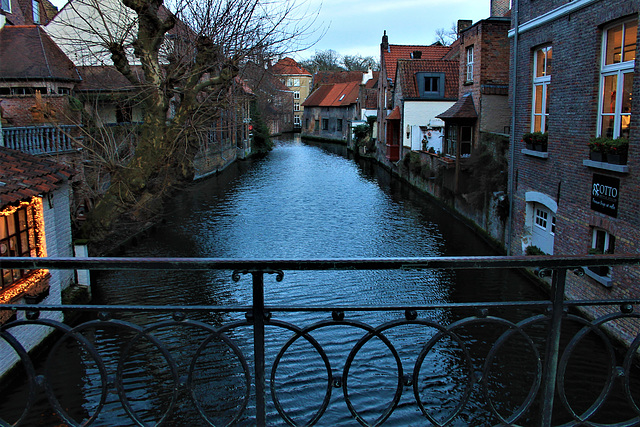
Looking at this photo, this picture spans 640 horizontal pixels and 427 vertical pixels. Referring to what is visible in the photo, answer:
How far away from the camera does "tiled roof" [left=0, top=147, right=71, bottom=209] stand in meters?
7.87

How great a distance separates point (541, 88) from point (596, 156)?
3.27m

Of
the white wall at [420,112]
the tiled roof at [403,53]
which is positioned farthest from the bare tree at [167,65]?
the tiled roof at [403,53]

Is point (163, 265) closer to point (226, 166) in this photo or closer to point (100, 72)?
point (100, 72)

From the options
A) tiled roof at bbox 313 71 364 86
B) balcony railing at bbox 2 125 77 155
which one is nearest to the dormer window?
balcony railing at bbox 2 125 77 155

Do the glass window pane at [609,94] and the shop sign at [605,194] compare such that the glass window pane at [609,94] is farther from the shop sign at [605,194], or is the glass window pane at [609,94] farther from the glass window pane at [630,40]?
the shop sign at [605,194]

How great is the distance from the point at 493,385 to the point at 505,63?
13877mm

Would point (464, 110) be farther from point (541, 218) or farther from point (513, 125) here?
point (541, 218)

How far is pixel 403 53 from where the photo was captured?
38562mm

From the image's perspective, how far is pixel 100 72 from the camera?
2666cm

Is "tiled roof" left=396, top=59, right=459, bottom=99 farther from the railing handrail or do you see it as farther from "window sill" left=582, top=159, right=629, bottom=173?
the railing handrail

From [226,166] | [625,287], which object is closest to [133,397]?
[625,287]

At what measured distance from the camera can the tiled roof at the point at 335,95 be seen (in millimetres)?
60594

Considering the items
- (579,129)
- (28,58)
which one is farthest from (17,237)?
(28,58)

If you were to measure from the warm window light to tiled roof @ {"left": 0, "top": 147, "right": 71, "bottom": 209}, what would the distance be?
0.78ft
